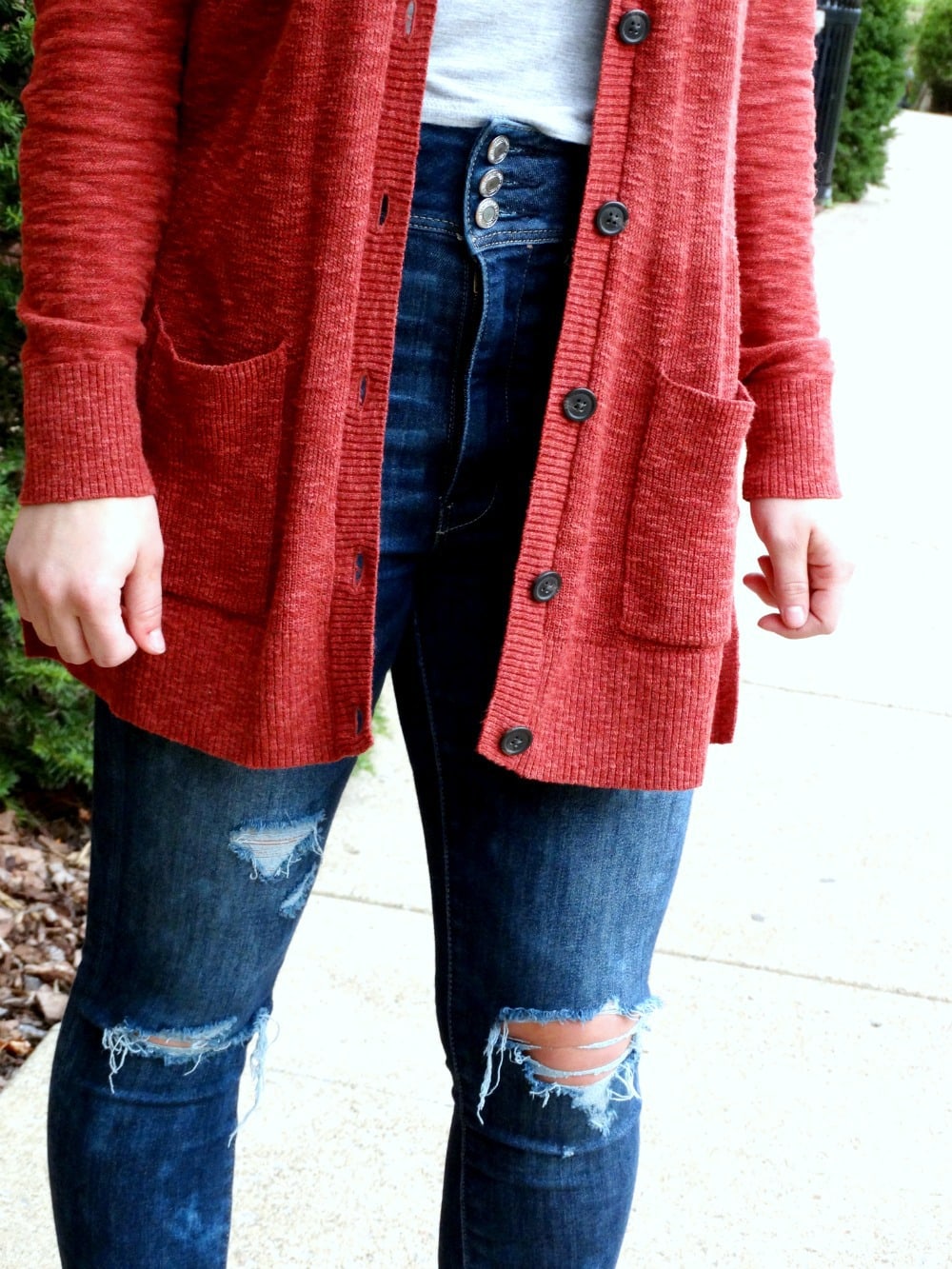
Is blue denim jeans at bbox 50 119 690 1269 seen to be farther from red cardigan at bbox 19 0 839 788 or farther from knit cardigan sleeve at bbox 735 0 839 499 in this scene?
knit cardigan sleeve at bbox 735 0 839 499

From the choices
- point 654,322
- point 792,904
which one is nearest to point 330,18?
point 654,322

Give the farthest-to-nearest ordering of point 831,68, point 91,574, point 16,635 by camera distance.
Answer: point 831,68 → point 16,635 → point 91,574

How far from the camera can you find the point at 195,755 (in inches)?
55.4

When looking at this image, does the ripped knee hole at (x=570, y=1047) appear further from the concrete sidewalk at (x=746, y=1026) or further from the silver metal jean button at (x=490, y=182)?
the concrete sidewalk at (x=746, y=1026)

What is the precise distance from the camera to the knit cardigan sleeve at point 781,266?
59.4 inches

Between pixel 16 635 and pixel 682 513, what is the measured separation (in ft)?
6.47

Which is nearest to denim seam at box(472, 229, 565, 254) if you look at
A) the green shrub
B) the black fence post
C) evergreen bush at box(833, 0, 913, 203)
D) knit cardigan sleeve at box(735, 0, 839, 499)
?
knit cardigan sleeve at box(735, 0, 839, 499)

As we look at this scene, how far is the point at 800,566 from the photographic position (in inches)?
60.4

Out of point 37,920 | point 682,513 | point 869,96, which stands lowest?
point 37,920

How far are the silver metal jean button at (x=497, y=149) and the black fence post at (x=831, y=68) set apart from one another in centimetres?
1000

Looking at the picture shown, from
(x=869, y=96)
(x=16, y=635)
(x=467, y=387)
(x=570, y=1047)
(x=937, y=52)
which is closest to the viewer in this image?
(x=467, y=387)

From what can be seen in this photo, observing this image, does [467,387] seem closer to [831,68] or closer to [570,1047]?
[570,1047]

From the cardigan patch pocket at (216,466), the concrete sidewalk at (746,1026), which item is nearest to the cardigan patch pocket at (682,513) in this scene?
the cardigan patch pocket at (216,466)

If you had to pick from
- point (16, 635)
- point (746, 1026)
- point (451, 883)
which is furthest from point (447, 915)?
point (16, 635)
